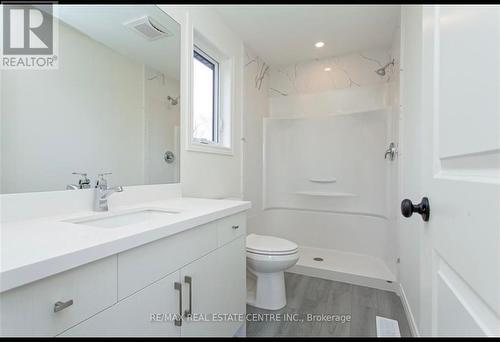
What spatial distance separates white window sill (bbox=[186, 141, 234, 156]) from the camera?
179 cm

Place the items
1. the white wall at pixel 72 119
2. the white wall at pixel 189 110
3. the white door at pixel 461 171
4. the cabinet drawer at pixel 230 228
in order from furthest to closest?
the white wall at pixel 189 110, the cabinet drawer at pixel 230 228, the white wall at pixel 72 119, the white door at pixel 461 171

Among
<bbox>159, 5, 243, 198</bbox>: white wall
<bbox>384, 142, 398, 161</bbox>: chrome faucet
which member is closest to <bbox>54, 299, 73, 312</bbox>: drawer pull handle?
<bbox>159, 5, 243, 198</bbox>: white wall

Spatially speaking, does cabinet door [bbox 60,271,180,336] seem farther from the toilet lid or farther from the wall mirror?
the toilet lid

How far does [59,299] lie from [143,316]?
299 mm

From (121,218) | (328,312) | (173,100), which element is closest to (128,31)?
(173,100)

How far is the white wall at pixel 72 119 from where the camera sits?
0.92m

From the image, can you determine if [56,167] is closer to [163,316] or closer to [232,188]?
[163,316]

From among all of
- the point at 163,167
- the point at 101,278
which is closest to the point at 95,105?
the point at 163,167

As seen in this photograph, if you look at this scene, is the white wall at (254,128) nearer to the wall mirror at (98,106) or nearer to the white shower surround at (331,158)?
the white shower surround at (331,158)

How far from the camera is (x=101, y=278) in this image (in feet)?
2.15

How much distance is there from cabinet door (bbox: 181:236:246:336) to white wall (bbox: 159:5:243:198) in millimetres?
643

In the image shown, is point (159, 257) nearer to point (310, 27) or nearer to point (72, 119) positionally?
point (72, 119)

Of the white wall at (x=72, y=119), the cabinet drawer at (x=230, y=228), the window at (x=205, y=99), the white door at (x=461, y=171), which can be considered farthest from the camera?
the window at (x=205, y=99)

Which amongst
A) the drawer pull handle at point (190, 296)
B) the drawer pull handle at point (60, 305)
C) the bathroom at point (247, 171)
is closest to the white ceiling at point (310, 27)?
the bathroom at point (247, 171)
